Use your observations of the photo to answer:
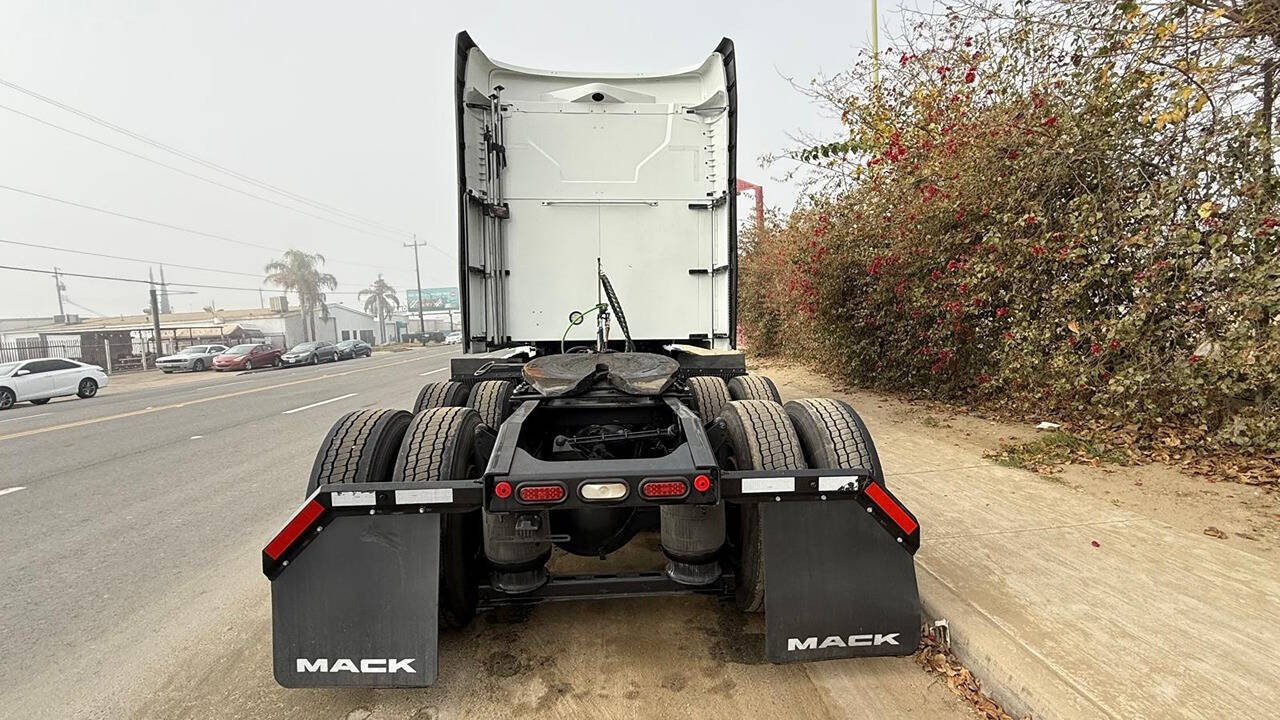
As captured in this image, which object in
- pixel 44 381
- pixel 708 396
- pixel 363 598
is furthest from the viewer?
pixel 44 381

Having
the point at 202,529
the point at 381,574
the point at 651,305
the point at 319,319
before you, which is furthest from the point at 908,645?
the point at 319,319

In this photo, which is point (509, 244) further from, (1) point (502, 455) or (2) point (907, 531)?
(2) point (907, 531)

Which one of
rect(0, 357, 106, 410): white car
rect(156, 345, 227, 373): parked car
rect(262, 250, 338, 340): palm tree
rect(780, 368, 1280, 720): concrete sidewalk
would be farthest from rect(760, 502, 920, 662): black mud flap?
rect(262, 250, 338, 340): palm tree

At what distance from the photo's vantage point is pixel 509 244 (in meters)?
5.04

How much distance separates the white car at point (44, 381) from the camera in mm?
15797

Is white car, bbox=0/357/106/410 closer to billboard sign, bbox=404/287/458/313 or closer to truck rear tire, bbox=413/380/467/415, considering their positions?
truck rear tire, bbox=413/380/467/415

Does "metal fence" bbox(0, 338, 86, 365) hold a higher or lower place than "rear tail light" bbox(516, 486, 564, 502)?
lower

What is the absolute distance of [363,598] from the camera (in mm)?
2365

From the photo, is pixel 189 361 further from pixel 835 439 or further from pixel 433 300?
pixel 433 300

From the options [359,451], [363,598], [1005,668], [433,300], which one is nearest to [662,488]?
[363,598]

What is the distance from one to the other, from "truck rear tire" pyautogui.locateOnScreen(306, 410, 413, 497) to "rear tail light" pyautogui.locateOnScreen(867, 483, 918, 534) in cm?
208

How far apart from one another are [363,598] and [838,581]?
1.88 m

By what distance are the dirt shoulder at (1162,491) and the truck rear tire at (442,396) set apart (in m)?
4.64

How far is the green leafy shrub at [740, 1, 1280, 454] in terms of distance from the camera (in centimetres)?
450
